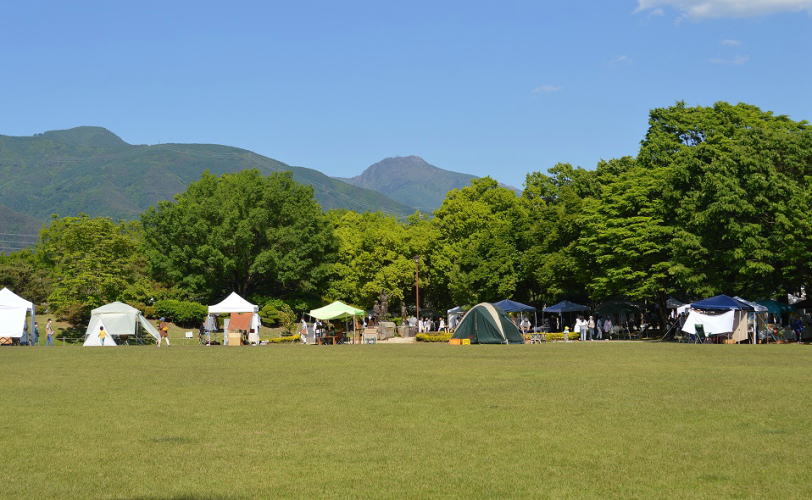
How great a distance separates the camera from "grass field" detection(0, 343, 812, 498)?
9.76 m

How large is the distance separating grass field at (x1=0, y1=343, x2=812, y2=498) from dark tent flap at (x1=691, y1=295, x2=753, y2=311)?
19803mm

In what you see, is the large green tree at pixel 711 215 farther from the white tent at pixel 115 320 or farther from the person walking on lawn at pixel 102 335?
the person walking on lawn at pixel 102 335

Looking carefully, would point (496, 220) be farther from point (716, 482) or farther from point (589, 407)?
point (716, 482)

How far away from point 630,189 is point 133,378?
37504 millimetres

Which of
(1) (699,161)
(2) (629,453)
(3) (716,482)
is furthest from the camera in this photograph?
(1) (699,161)

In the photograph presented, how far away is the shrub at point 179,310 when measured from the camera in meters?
65.3

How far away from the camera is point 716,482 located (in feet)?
31.7

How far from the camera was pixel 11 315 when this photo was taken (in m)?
50.0

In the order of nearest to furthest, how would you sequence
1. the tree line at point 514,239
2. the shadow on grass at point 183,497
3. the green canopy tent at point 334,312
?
the shadow on grass at point 183,497 → the tree line at point 514,239 → the green canopy tent at point 334,312

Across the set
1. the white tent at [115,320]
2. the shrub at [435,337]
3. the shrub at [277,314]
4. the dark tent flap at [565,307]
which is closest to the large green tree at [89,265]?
the shrub at [277,314]

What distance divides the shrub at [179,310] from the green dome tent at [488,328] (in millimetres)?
26591

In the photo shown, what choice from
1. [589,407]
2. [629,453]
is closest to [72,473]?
[629,453]

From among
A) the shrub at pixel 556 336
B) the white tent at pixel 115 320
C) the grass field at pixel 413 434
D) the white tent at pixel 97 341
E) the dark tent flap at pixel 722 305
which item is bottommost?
the grass field at pixel 413 434

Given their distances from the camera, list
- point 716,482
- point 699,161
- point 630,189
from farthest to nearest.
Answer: point 630,189 < point 699,161 < point 716,482
